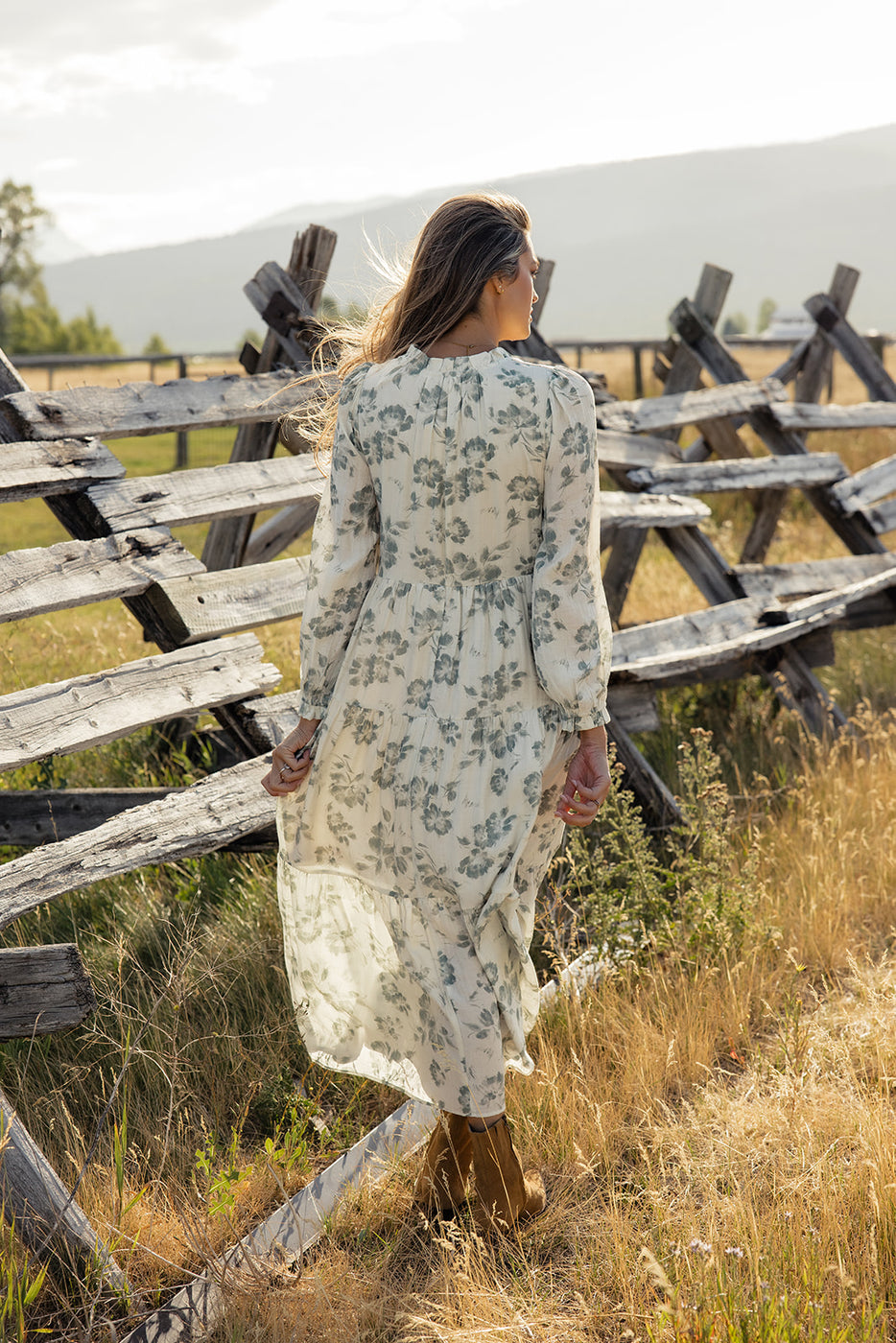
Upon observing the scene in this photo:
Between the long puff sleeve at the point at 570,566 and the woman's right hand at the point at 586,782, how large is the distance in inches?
2.4

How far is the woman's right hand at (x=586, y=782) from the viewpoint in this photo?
2197mm

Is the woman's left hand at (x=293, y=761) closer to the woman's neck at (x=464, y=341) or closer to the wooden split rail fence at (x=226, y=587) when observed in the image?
the wooden split rail fence at (x=226, y=587)

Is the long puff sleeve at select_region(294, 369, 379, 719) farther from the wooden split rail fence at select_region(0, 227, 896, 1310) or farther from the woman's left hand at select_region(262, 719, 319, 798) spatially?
the wooden split rail fence at select_region(0, 227, 896, 1310)

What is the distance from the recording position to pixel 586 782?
224cm

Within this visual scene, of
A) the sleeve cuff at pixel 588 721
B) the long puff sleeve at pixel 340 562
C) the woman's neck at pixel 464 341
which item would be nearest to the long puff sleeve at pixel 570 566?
the sleeve cuff at pixel 588 721

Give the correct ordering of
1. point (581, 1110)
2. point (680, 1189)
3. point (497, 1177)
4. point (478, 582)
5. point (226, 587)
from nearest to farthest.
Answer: point (478, 582)
point (497, 1177)
point (680, 1189)
point (581, 1110)
point (226, 587)

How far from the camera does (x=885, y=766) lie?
4.65m

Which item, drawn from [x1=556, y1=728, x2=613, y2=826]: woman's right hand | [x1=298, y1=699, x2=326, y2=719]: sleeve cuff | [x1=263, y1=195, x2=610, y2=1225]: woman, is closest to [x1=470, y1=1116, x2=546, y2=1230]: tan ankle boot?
[x1=263, y1=195, x2=610, y2=1225]: woman

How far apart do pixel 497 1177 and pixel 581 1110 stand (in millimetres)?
463

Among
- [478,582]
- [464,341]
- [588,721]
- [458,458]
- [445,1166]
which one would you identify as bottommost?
[445,1166]

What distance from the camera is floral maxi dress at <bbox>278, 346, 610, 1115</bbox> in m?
2.11

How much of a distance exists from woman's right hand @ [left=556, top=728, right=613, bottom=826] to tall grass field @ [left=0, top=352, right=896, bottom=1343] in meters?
0.84

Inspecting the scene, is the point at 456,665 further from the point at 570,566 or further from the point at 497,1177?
the point at 497,1177

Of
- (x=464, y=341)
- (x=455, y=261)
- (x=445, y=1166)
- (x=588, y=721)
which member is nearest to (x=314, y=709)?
(x=588, y=721)
